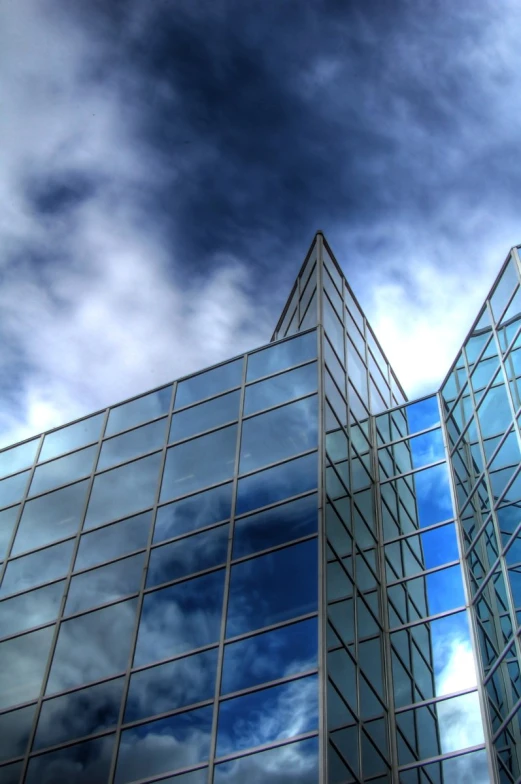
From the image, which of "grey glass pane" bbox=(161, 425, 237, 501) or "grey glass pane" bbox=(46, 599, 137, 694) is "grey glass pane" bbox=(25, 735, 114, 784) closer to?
"grey glass pane" bbox=(46, 599, 137, 694)

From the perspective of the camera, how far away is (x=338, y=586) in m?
25.0

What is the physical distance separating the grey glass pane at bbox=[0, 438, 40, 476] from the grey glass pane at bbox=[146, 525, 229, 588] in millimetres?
9599

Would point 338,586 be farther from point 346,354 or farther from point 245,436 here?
point 346,354

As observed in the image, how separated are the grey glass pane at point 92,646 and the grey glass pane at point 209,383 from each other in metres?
7.65

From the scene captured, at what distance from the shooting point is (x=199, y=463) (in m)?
29.4

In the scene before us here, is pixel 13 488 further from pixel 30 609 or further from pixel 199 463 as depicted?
pixel 199 463

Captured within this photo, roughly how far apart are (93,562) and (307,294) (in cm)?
1174

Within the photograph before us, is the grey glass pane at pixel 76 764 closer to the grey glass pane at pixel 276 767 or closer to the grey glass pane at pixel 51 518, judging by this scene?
the grey glass pane at pixel 276 767

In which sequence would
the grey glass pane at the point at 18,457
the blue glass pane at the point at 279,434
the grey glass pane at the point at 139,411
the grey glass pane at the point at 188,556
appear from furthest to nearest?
the grey glass pane at the point at 18,457
the grey glass pane at the point at 139,411
the blue glass pane at the point at 279,434
the grey glass pane at the point at 188,556

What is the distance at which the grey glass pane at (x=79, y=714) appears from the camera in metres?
24.7

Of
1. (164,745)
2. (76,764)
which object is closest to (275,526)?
(164,745)

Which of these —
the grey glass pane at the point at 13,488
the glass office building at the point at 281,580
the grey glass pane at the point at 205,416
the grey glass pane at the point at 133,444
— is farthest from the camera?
the grey glass pane at the point at 13,488

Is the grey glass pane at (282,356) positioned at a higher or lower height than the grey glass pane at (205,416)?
higher

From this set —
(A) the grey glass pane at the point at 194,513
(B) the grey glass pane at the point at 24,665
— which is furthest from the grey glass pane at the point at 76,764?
(A) the grey glass pane at the point at 194,513
